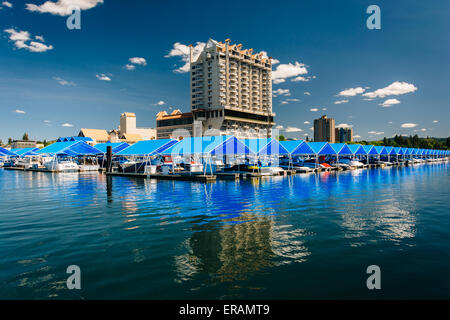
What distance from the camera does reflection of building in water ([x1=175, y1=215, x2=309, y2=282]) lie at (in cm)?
730

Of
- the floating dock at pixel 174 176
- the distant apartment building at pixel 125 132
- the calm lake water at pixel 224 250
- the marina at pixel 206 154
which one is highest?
the distant apartment building at pixel 125 132

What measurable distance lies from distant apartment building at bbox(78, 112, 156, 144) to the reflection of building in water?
12974 centimetres

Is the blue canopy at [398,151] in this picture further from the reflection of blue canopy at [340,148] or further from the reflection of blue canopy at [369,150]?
the reflection of blue canopy at [340,148]

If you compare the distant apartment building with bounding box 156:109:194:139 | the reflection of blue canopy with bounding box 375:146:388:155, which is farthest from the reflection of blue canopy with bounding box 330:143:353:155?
the distant apartment building with bounding box 156:109:194:139

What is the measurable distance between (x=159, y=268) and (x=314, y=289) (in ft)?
12.8

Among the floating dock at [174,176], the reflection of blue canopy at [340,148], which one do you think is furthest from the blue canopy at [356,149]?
the floating dock at [174,176]

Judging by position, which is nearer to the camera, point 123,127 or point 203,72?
point 203,72

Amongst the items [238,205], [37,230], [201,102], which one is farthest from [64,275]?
[201,102]

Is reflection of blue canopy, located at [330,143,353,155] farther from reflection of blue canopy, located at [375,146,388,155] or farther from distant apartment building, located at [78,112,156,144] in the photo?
distant apartment building, located at [78,112,156,144]

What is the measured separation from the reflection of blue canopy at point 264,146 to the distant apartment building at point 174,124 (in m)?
81.7

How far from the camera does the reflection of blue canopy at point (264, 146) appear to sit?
3609cm

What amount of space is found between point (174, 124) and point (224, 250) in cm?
11986

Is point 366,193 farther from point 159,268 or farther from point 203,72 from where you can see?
point 203,72

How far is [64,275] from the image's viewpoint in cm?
708
